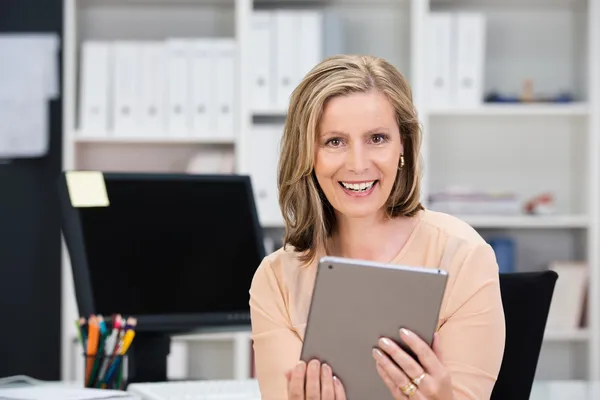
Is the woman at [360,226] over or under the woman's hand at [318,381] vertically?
over

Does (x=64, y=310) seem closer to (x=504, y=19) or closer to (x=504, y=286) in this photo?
(x=504, y=19)

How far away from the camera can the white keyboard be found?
1692 mm

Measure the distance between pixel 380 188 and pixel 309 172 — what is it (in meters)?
0.11

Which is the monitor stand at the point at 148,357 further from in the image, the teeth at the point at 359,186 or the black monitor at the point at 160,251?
the teeth at the point at 359,186

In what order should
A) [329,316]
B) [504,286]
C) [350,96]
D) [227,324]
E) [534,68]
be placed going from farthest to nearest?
1. [534,68]
2. [227,324]
3. [504,286]
4. [350,96]
5. [329,316]

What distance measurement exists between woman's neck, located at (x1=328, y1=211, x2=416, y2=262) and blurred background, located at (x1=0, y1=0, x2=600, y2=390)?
1896 millimetres

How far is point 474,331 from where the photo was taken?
1.37 m

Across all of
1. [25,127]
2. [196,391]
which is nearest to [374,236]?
[196,391]

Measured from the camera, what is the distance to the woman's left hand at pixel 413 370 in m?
1.22

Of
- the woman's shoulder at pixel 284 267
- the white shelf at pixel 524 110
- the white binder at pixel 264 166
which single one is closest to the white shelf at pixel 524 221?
the white shelf at pixel 524 110

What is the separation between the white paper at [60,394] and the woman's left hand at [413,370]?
547 mm

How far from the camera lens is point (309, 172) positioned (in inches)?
56.9

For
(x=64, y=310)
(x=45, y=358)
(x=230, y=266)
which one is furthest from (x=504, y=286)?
(x=45, y=358)

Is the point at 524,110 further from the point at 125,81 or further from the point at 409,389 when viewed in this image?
the point at 409,389
